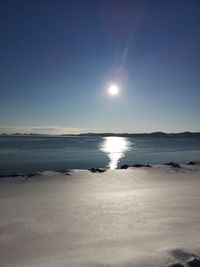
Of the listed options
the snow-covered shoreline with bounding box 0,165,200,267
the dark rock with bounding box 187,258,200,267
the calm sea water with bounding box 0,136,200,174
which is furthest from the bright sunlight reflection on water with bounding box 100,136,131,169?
the dark rock with bounding box 187,258,200,267

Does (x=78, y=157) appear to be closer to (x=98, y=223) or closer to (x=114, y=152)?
(x=114, y=152)

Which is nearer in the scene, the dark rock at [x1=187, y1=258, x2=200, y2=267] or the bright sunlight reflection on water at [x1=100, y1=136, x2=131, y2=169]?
the dark rock at [x1=187, y1=258, x2=200, y2=267]

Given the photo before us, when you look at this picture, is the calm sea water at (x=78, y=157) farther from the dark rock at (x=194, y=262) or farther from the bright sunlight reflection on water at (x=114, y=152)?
the dark rock at (x=194, y=262)

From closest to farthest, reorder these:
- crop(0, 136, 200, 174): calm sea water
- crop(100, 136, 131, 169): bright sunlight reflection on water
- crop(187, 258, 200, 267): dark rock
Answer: crop(187, 258, 200, 267): dark rock → crop(0, 136, 200, 174): calm sea water → crop(100, 136, 131, 169): bright sunlight reflection on water

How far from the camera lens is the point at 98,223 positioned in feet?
28.9

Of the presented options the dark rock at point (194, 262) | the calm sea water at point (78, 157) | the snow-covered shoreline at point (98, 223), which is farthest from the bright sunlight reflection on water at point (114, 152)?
the dark rock at point (194, 262)

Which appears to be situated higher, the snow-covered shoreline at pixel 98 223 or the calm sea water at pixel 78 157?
the calm sea water at pixel 78 157

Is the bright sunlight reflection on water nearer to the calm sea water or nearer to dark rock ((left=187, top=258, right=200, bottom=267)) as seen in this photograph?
the calm sea water

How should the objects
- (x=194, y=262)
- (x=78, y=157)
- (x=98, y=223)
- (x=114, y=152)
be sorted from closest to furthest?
1. (x=194, y=262)
2. (x=98, y=223)
3. (x=78, y=157)
4. (x=114, y=152)

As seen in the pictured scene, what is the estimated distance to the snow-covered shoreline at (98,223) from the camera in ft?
20.7

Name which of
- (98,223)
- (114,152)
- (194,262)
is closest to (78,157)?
(114,152)

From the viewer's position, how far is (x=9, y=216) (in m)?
9.58

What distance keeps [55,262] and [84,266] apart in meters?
0.64

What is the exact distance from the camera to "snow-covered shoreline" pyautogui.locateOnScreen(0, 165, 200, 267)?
630cm
